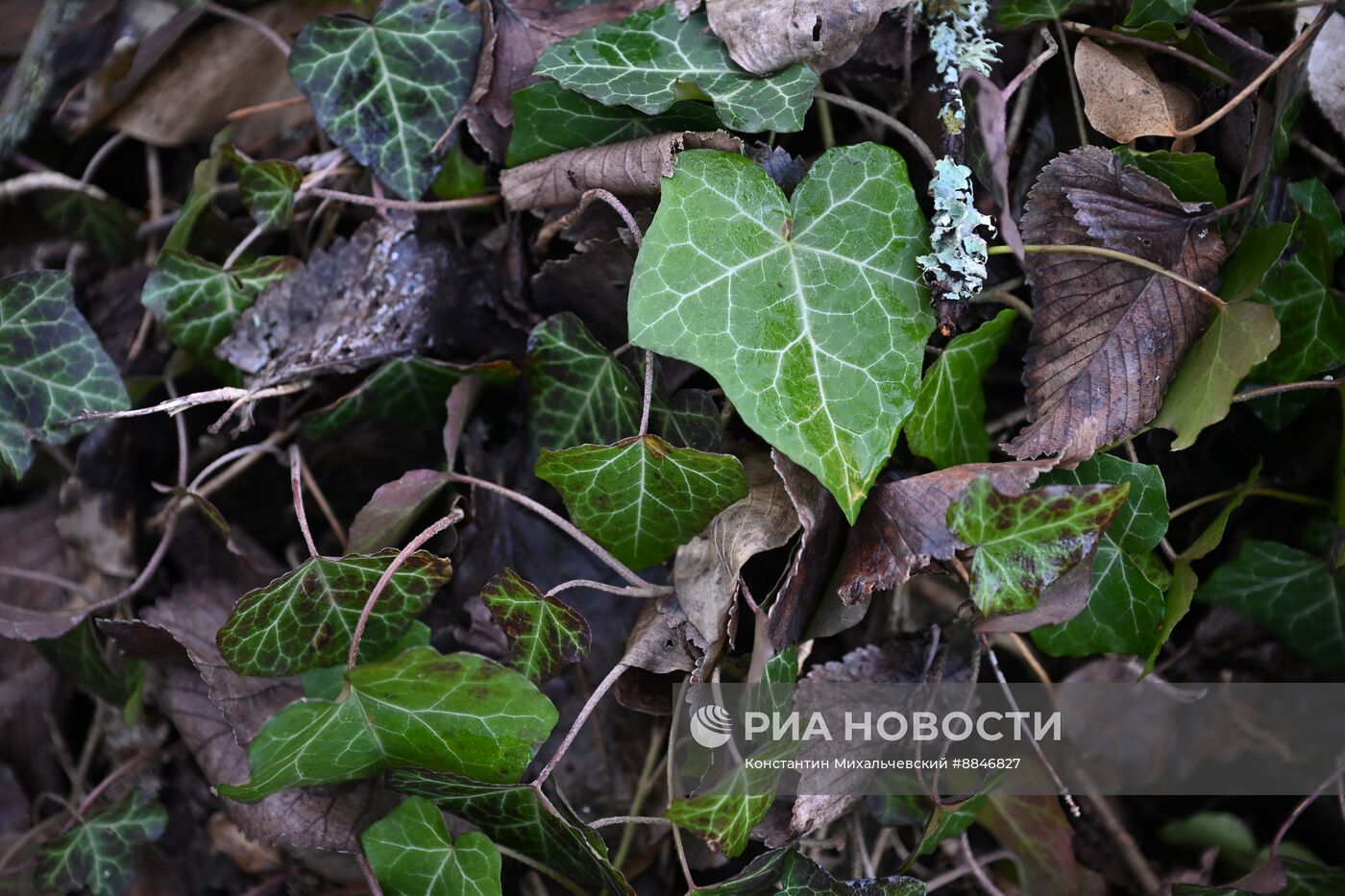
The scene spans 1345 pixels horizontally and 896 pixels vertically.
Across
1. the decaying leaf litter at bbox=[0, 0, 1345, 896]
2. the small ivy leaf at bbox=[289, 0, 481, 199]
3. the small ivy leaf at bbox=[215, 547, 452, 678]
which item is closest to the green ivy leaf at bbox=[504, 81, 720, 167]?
the decaying leaf litter at bbox=[0, 0, 1345, 896]

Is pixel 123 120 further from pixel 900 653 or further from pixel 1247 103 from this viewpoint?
pixel 1247 103

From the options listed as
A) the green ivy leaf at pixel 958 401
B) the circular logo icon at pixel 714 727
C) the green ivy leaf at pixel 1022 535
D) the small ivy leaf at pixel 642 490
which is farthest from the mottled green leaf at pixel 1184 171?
the circular logo icon at pixel 714 727

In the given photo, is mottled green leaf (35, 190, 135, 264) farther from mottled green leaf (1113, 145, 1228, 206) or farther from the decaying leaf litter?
mottled green leaf (1113, 145, 1228, 206)

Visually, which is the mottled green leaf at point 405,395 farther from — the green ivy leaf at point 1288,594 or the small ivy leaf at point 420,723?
the green ivy leaf at point 1288,594

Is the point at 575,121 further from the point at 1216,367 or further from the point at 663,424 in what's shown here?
the point at 1216,367

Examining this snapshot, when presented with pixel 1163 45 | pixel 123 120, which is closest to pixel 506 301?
pixel 123 120
